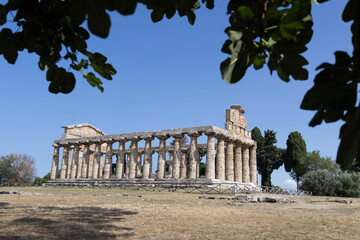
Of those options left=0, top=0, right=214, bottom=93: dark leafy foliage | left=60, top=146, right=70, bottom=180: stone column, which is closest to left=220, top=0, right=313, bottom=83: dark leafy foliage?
left=0, top=0, right=214, bottom=93: dark leafy foliage

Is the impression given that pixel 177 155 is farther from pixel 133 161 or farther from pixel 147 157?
pixel 133 161

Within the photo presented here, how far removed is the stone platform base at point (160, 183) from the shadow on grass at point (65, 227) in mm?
16276

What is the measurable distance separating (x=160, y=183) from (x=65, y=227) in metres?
23.1

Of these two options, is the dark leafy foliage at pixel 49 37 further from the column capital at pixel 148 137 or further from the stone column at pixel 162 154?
the column capital at pixel 148 137

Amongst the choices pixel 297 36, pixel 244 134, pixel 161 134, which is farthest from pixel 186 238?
pixel 244 134

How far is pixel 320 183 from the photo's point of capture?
83.9 ft

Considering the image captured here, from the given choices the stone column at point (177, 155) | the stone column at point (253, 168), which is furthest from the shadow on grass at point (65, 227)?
the stone column at point (253, 168)

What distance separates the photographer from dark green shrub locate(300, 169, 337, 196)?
24872mm

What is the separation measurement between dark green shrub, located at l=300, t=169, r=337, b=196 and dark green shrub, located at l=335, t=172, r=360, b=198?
43cm

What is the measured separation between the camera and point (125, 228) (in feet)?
20.1

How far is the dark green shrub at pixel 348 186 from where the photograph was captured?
23.1 meters

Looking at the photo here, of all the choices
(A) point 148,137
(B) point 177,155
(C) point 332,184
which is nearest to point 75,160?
(A) point 148,137

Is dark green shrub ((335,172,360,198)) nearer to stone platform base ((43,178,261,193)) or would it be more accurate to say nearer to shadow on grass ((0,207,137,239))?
stone platform base ((43,178,261,193))

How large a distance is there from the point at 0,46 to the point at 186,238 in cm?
439
